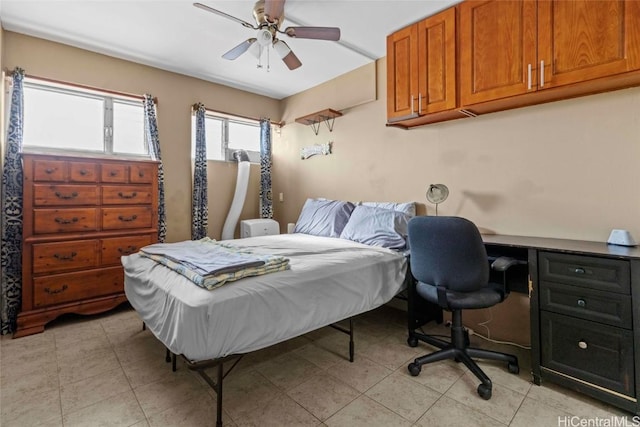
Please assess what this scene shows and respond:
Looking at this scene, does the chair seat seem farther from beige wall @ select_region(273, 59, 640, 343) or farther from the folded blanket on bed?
the folded blanket on bed

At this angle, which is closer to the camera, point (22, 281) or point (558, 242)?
point (558, 242)

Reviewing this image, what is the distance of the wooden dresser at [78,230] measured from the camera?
2.59m

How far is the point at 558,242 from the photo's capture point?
79.1 inches

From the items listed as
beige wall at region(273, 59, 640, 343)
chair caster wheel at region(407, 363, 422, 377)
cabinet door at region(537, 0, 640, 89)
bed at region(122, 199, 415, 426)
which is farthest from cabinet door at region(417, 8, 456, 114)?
chair caster wheel at region(407, 363, 422, 377)

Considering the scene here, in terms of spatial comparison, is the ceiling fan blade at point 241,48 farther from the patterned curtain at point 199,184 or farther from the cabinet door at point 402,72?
the patterned curtain at point 199,184

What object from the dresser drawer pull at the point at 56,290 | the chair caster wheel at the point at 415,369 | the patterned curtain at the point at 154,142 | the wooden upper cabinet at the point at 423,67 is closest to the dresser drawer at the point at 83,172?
the patterned curtain at the point at 154,142

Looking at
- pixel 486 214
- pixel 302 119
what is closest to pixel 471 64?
pixel 486 214

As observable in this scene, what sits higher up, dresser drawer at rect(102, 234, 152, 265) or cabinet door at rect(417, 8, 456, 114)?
cabinet door at rect(417, 8, 456, 114)

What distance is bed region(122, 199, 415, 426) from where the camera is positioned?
1429 millimetres

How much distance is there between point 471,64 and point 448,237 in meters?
1.36

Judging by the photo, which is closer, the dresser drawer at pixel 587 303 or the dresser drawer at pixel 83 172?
the dresser drawer at pixel 587 303

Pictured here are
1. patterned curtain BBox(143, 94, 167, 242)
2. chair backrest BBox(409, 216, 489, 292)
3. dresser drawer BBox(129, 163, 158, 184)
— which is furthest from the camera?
patterned curtain BBox(143, 94, 167, 242)

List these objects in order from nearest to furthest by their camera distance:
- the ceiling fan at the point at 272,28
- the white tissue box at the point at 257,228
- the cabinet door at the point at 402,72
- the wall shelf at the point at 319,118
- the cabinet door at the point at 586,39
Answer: the cabinet door at the point at 586,39
the ceiling fan at the point at 272,28
the cabinet door at the point at 402,72
the wall shelf at the point at 319,118
the white tissue box at the point at 257,228

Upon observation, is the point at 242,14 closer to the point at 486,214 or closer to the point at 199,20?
the point at 199,20
